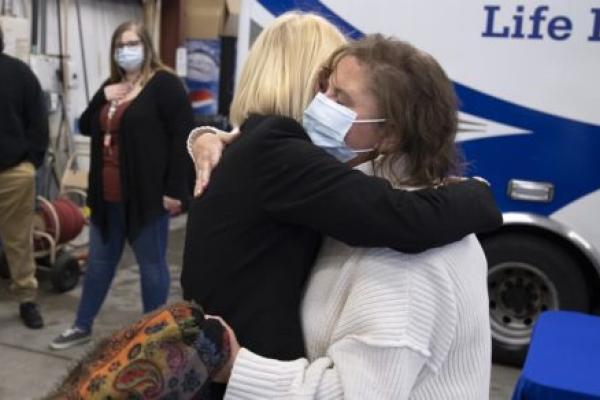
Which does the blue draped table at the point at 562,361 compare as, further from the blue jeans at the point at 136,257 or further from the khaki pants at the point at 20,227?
the khaki pants at the point at 20,227

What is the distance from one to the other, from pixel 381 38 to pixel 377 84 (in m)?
0.10

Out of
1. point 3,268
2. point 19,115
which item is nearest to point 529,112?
point 19,115

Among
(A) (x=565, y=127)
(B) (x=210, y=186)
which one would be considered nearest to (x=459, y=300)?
(B) (x=210, y=186)

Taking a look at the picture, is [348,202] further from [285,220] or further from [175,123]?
[175,123]

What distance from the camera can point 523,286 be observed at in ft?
13.3

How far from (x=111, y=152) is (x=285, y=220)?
8.88 ft

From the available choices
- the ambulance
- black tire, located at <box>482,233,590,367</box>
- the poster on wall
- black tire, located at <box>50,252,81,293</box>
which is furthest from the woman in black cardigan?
the poster on wall

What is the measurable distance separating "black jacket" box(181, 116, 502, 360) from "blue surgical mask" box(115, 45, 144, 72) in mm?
2716

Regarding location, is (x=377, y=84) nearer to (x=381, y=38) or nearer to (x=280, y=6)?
(x=381, y=38)

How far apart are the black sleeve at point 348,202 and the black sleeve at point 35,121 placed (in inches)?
135

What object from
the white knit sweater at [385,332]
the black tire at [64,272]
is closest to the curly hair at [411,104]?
the white knit sweater at [385,332]

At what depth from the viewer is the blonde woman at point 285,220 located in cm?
118

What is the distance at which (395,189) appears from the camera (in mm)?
1243

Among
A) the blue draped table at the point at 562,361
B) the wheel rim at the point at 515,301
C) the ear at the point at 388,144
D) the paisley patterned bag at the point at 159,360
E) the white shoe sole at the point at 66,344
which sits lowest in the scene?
the white shoe sole at the point at 66,344
